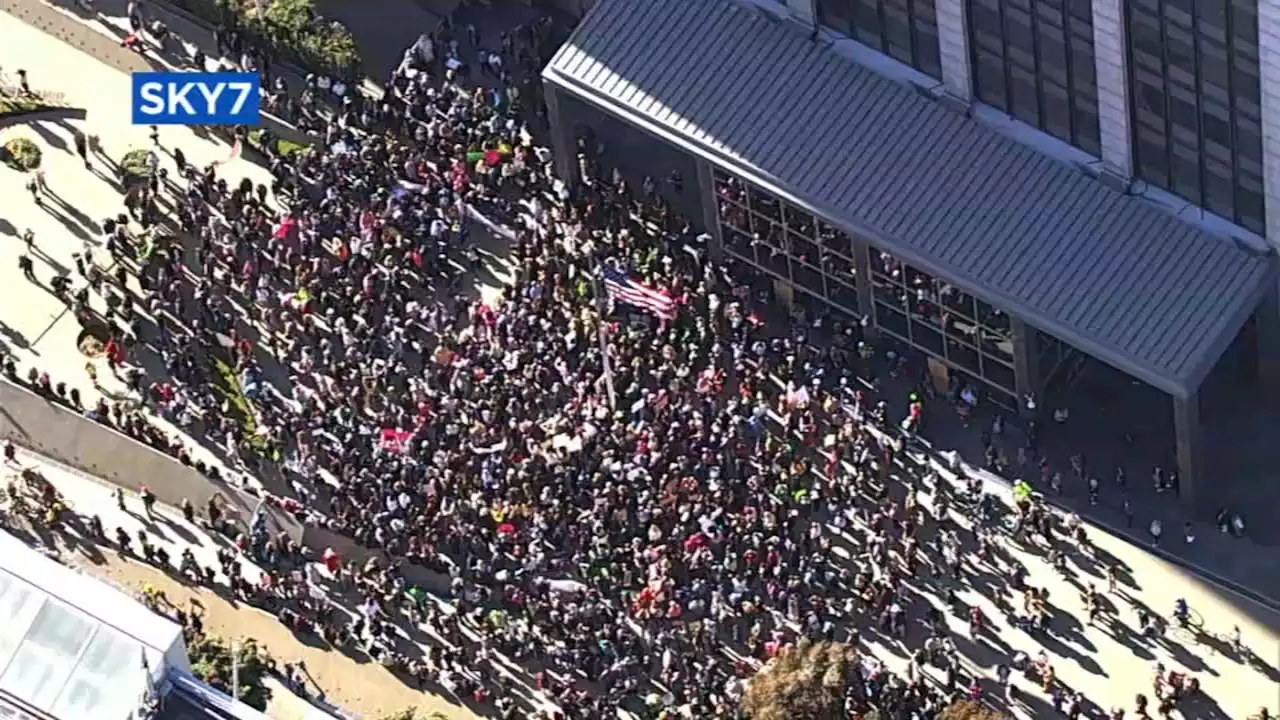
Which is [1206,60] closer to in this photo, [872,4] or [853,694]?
[872,4]

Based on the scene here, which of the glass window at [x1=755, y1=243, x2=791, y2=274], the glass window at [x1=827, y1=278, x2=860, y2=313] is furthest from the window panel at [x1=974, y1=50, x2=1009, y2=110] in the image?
the glass window at [x1=755, y1=243, x2=791, y2=274]

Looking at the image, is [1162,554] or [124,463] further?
[124,463]

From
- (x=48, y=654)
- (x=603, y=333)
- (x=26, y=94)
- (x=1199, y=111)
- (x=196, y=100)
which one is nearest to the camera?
(x=48, y=654)

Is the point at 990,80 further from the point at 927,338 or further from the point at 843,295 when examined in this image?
the point at 843,295

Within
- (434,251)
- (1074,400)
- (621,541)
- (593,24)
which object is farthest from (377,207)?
(1074,400)

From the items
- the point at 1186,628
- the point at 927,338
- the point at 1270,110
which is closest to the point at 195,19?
the point at 927,338

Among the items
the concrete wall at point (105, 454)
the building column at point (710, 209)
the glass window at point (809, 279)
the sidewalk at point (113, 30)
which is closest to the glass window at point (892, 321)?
the glass window at point (809, 279)
